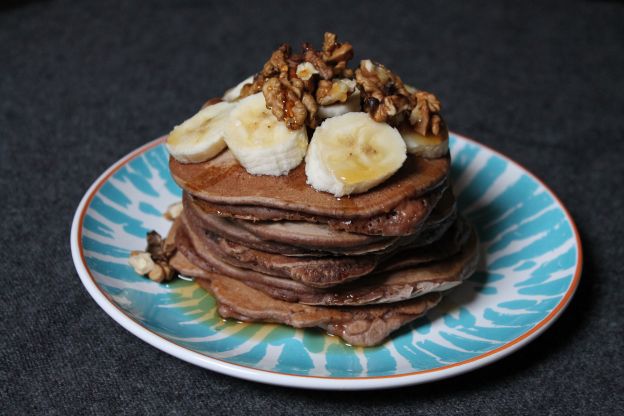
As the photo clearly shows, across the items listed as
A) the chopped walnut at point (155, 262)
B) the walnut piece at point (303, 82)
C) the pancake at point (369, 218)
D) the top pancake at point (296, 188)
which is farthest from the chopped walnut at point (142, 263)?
the walnut piece at point (303, 82)

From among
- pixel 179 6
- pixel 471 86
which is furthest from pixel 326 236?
pixel 179 6

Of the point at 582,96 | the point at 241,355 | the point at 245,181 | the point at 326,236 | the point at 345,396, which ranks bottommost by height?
the point at 582,96

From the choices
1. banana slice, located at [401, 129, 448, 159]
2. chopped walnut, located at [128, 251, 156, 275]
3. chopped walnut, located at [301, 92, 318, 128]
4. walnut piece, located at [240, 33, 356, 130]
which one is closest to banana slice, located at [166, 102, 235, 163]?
walnut piece, located at [240, 33, 356, 130]

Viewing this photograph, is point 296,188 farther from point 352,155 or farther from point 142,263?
point 142,263

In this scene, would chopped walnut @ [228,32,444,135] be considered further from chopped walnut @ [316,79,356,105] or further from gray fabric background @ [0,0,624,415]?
gray fabric background @ [0,0,624,415]

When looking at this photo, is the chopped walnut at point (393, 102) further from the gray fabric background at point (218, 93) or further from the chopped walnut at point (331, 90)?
the gray fabric background at point (218, 93)

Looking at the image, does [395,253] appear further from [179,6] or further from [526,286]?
[179,6]
